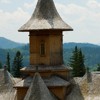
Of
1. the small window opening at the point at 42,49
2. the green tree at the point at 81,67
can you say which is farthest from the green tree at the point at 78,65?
the small window opening at the point at 42,49

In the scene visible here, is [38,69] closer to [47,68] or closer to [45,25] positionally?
[47,68]

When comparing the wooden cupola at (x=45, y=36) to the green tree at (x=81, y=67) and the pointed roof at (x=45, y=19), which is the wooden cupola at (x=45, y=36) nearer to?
the pointed roof at (x=45, y=19)

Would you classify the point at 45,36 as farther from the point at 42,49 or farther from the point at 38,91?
the point at 38,91

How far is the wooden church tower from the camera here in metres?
32.0

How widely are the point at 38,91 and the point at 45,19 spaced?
20.4 feet

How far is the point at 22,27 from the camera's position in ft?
109

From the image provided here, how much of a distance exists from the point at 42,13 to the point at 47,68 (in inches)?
169

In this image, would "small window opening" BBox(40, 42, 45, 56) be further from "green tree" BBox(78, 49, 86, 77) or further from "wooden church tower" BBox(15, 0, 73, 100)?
"green tree" BBox(78, 49, 86, 77)

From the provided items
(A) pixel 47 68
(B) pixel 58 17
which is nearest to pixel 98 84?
(A) pixel 47 68

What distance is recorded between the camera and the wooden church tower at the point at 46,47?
32000 millimetres

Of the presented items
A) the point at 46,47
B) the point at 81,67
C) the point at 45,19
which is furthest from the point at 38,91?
the point at 81,67

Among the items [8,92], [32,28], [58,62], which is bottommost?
[8,92]

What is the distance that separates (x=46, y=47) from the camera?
3294 cm

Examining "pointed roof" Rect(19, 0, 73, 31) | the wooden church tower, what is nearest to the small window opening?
the wooden church tower
